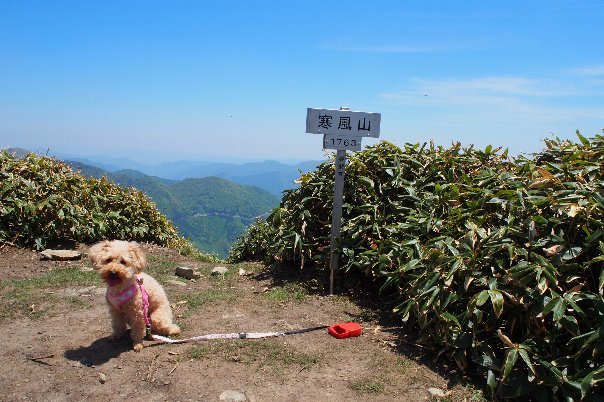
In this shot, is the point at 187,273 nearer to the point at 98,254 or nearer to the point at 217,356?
the point at 217,356

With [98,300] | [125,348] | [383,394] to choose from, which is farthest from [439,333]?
[98,300]

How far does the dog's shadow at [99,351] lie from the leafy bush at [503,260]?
8.68 feet

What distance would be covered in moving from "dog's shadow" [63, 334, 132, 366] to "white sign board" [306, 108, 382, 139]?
3016 mm

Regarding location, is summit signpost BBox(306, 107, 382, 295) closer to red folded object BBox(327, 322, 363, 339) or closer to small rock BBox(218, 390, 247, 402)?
red folded object BBox(327, 322, 363, 339)

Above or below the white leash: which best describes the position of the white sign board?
above

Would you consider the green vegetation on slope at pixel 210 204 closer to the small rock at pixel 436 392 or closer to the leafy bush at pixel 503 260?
the leafy bush at pixel 503 260

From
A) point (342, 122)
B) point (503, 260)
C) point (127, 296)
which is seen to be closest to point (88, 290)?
point (127, 296)

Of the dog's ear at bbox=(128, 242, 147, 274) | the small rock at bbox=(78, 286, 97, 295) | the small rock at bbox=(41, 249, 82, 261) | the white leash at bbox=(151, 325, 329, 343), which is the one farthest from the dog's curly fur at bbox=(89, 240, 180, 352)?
the small rock at bbox=(41, 249, 82, 261)

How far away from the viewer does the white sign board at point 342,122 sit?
5.62 meters

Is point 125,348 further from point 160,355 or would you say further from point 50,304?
point 50,304

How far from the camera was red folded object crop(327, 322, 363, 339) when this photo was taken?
4.71 meters

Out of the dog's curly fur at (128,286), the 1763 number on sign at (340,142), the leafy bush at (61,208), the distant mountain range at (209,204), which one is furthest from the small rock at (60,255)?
the distant mountain range at (209,204)

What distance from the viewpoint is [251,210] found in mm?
129500

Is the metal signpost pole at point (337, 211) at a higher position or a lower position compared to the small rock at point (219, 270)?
higher
